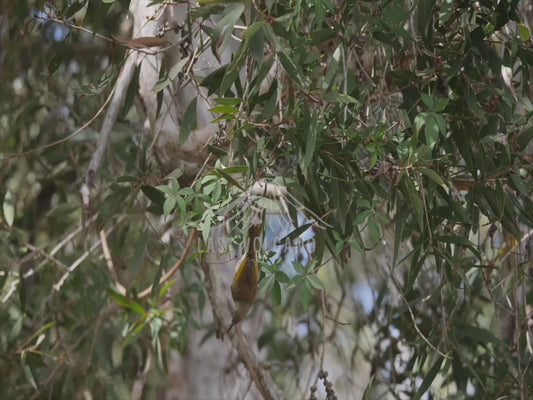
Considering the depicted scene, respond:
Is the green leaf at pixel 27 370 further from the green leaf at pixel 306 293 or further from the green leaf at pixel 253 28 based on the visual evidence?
the green leaf at pixel 253 28

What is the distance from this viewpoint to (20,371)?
274cm

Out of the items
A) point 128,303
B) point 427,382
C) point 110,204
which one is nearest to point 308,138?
point 110,204

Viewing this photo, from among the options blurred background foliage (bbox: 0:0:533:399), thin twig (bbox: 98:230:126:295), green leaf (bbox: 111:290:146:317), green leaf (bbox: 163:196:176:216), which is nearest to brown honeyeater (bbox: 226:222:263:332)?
blurred background foliage (bbox: 0:0:533:399)

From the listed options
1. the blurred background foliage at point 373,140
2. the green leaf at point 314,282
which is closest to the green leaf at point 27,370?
the blurred background foliage at point 373,140

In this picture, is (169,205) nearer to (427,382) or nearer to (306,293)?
(306,293)

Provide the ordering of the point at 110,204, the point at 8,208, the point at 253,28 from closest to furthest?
the point at 253,28, the point at 110,204, the point at 8,208

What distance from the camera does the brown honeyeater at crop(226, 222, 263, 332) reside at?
1451 mm

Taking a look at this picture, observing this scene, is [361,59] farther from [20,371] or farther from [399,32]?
[20,371]

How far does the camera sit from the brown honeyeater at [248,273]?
1.45 metres

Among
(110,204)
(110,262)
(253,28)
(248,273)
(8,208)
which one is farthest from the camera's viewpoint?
(110,262)

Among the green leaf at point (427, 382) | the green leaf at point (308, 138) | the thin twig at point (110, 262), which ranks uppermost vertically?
the thin twig at point (110, 262)

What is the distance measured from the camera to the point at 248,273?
4.76 ft

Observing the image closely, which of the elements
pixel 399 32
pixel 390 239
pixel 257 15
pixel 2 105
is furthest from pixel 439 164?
pixel 2 105

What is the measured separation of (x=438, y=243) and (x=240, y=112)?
47cm
